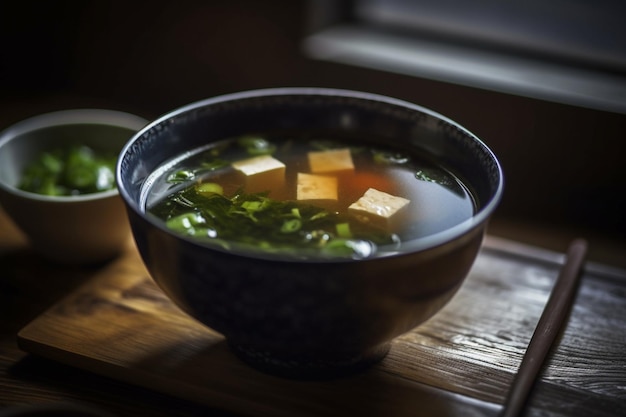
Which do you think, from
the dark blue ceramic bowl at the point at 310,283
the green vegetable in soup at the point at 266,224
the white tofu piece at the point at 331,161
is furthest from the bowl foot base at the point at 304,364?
the white tofu piece at the point at 331,161

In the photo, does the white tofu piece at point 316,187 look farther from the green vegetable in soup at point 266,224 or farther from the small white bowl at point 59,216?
the small white bowl at point 59,216

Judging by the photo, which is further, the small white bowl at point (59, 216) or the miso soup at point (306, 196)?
the small white bowl at point (59, 216)

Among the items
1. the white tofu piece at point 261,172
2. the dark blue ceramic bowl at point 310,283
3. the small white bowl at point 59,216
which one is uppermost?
the white tofu piece at point 261,172

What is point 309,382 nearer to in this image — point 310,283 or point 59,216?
point 310,283

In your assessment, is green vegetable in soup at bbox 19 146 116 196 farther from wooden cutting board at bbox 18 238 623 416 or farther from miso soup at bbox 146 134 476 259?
miso soup at bbox 146 134 476 259

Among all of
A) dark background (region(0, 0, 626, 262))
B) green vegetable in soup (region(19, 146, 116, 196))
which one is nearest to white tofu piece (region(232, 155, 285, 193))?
green vegetable in soup (region(19, 146, 116, 196))

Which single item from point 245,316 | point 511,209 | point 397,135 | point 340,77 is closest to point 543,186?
point 511,209
